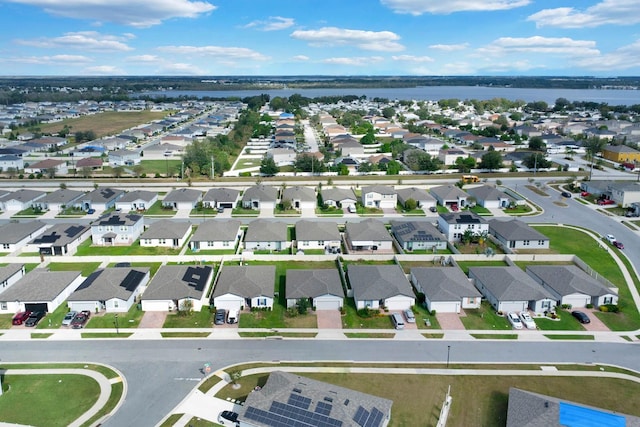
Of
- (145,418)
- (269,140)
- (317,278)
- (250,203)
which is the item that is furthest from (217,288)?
(269,140)

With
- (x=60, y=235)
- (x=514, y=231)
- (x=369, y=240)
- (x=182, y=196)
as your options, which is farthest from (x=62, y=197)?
(x=514, y=231)

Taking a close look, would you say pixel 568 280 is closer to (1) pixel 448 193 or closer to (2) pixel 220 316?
(1) pixel 448 193

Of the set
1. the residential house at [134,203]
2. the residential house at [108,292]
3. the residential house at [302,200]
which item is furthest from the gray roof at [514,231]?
the residential house at [134,203]

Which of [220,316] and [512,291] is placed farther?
[512,291]

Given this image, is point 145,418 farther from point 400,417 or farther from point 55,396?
point 400,417

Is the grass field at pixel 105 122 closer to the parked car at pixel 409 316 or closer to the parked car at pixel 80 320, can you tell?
the parked car at pixel 80 320

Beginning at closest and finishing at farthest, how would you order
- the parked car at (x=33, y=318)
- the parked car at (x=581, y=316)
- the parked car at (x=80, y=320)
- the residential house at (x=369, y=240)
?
the parked car at (x=80, y=320) → the parked car at (x=33, y=318) → the parked car at (x=581, y=316) → the residential house at (x=369, y=240)
